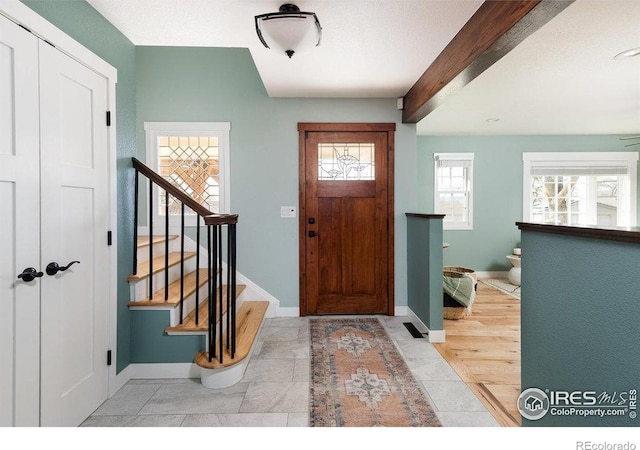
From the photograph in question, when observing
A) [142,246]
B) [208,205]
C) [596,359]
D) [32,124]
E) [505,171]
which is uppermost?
[505,171]

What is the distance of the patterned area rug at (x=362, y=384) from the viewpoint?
193 centimetres

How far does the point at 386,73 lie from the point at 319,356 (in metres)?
2.53

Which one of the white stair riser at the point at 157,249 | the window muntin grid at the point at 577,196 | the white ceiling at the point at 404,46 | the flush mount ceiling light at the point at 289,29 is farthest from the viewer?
the window muntin grid at the point at 577,196

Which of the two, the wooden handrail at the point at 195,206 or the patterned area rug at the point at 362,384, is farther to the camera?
the wooden handrail at the point at 195,206

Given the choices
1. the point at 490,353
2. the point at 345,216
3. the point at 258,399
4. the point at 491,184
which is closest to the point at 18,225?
the point at 258,399

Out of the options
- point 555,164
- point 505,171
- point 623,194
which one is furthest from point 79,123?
point 623,194

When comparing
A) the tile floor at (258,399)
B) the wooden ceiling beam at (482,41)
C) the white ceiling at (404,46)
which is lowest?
the tile floor at (258,399)

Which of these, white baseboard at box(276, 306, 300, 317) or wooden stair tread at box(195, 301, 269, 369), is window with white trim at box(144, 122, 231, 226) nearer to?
wooden stair tread at box(195, 301, 269, 369)

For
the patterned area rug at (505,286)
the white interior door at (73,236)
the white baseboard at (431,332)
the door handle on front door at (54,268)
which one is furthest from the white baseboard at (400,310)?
the door handle on front door at (54,268)

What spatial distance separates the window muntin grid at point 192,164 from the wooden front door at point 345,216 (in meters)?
1.00

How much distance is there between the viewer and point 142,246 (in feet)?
9.09

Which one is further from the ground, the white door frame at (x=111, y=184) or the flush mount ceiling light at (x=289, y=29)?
the flush mount ceiling light at (x=289, y=29)

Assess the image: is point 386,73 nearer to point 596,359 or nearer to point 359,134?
point 359,134
